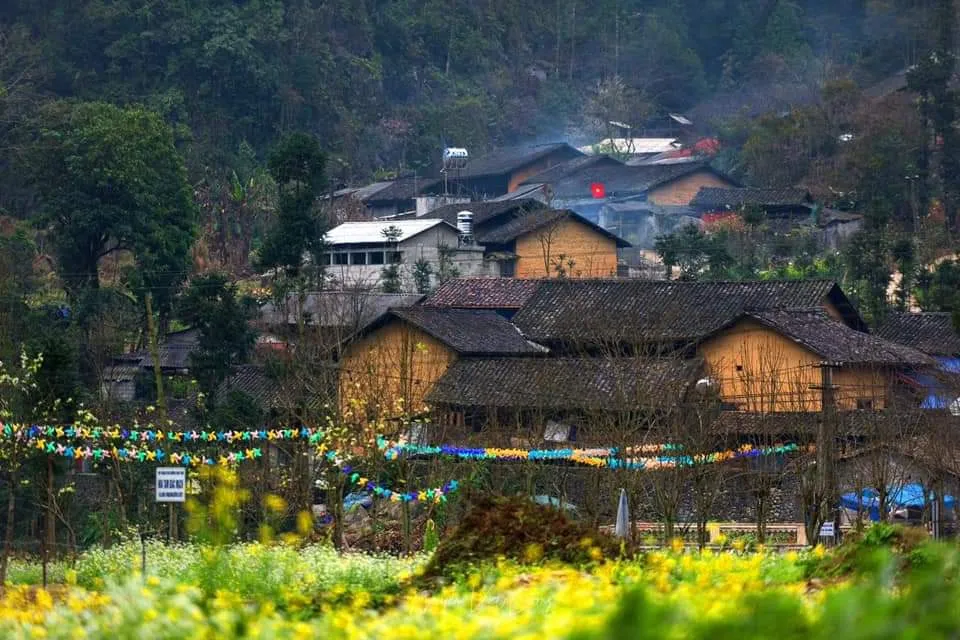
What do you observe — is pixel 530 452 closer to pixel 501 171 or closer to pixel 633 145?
pixel 501 171

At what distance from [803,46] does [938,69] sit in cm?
2406

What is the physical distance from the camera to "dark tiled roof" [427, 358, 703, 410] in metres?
20.7

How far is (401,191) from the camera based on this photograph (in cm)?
4822

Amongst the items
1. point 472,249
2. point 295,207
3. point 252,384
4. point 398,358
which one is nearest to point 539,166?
point 472,249

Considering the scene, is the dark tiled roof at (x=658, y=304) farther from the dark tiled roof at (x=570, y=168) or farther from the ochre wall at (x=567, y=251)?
Answer: the dark tiled roof at (x=570, y=168)

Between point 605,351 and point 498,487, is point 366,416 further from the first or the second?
point 605,351

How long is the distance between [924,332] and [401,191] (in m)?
22.9

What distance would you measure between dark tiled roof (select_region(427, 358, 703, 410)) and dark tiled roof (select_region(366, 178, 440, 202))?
21843mm

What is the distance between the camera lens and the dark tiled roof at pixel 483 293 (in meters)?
31.4

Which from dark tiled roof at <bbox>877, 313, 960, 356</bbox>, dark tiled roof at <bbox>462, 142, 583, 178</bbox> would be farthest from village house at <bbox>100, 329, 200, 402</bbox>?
dark tiled roof at <bbox>462, 142, 583, 178</bbox>

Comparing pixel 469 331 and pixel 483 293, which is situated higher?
pixel 483 293

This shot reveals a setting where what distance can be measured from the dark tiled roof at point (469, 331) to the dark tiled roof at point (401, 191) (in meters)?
18.7

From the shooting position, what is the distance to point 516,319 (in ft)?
96.5

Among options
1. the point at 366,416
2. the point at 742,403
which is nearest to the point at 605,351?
the point at 742,403
